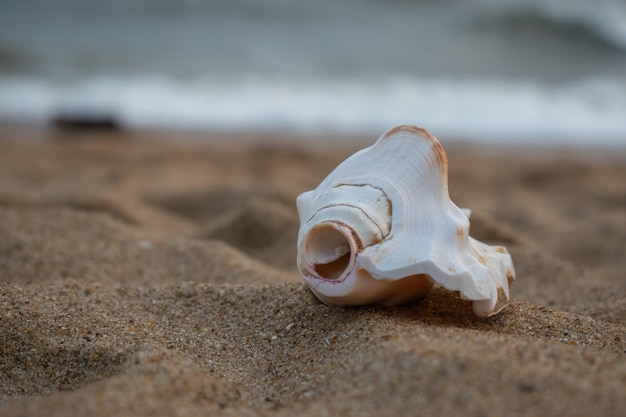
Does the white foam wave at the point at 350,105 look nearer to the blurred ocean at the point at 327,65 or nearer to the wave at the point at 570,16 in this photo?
the blurred ocean at the point at 327,65

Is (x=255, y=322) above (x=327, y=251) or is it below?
below

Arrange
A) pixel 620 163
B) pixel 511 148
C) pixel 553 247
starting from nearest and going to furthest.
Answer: pixel 553 247 → pixel 620 163 → pixel 511 148

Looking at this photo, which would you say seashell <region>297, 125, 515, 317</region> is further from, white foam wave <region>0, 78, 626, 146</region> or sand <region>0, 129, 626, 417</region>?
white foam wave <region>0, 78, 626, 146</region>

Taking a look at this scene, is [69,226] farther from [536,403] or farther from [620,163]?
[620,163]

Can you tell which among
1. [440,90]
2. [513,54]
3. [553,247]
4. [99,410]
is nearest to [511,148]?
[440,90]

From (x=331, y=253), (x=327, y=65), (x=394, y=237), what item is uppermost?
(x=394, y=237)

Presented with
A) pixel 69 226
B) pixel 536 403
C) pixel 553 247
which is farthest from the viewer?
pixel 553 247

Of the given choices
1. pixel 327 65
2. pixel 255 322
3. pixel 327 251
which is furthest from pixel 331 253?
pixel 327 65

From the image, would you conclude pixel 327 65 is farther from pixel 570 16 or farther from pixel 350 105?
pixel 570 16
